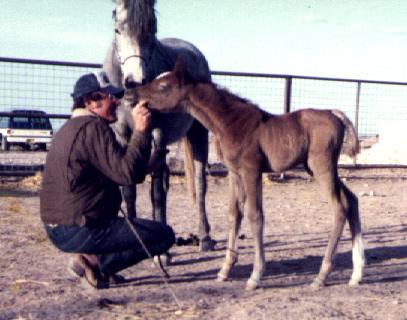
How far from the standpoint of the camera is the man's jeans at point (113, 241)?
5.28 metres

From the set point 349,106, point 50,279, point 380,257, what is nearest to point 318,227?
point 380,257

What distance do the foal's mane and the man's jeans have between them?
218 centimetres

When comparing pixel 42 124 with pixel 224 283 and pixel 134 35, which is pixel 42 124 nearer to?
pixel 134 35

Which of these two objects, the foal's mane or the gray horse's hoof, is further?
the foal's mane

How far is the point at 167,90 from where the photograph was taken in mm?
5898

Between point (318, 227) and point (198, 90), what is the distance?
3606 millimetres

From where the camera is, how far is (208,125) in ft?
19.7

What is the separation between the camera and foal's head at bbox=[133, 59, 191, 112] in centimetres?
588

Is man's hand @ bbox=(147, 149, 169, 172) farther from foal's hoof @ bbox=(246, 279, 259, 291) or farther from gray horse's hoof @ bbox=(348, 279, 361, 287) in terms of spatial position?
gray horse's hoof @ bbox=(348, 279, 361, 287)

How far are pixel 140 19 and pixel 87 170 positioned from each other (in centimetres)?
231

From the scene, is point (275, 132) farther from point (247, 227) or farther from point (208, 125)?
point (247, 227)

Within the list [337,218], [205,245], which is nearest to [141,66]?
[205,245]

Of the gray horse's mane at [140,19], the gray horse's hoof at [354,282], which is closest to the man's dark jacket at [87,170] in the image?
the gray horse's mane at [140,19]

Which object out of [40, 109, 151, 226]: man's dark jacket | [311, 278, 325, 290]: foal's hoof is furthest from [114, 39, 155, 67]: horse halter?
[311, 278, 325, 290]: foal's hoof
